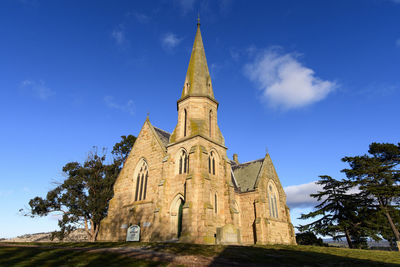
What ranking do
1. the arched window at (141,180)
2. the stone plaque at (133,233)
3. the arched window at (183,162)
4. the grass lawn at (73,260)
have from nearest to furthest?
the grass lawn at (73,260), the arched window at (183,162), the stone plaque at (133,233), the arched window at (141,180)

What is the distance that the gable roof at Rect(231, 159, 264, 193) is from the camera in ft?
95.2

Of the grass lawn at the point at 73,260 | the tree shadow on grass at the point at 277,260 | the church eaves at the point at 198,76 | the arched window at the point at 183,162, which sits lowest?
the tree shadow on grass at the point at 277,260

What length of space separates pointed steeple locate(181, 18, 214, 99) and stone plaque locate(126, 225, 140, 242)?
565 inches

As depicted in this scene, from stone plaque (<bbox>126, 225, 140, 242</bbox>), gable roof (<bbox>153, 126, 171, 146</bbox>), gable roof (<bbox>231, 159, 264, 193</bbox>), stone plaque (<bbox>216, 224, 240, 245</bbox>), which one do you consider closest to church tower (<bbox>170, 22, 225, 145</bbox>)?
gable roof (<bbox>153, 126, 171, 146</bbox>)

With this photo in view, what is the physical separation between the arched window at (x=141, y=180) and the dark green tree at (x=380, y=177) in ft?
87.7

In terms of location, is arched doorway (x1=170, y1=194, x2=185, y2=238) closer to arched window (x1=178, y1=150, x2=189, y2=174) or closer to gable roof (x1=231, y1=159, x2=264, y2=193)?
arched window (x1=178, y1=150, x2=189, y2=174)

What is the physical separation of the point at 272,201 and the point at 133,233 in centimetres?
1634

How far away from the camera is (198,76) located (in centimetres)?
2778

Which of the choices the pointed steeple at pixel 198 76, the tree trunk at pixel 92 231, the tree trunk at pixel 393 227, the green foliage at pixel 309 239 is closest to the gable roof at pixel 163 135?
the pointed steeple at pixel 198 76

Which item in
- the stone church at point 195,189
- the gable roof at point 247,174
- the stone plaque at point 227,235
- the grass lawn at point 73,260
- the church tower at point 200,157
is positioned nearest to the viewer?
the grass lawn at point 73,260

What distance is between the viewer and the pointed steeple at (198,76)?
26844 millimetres

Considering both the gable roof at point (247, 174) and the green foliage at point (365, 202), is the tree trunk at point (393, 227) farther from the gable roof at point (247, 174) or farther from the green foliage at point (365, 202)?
the gable roof at point (247, 174)

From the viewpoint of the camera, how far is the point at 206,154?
22.9 m

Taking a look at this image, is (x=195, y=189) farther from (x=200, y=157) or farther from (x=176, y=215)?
(x=176, y=215)
